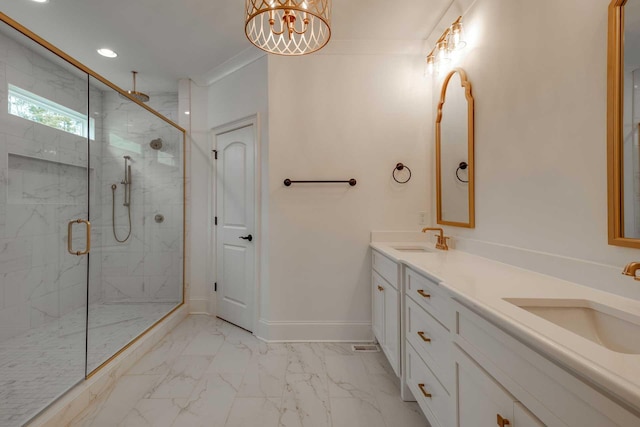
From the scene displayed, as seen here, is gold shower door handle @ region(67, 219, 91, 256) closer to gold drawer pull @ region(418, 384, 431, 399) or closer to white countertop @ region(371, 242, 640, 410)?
white countertop @ region(371, 242, 640, 410)

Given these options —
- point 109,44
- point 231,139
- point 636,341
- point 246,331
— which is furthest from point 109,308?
point 636,341

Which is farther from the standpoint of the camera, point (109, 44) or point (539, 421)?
point (109, 44)

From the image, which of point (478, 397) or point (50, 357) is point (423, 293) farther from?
point (50, 357)

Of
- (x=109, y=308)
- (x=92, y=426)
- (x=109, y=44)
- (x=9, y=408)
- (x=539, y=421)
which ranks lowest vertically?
(x=92, y=426)

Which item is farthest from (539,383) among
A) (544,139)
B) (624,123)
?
(544,139)

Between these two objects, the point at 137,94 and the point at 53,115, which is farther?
the point at 137,94

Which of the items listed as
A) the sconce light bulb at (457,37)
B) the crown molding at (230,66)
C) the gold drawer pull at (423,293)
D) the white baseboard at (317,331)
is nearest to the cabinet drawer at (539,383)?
the gold drawer pull at (423,293)

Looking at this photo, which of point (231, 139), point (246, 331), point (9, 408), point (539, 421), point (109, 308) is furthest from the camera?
point (231, 139)

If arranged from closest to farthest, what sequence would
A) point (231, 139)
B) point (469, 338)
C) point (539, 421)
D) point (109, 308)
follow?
point (539, 421), point (469, 338), point (109, 308), point (231, 139)

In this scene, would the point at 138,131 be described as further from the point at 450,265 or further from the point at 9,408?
the point at 450,265

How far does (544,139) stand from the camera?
4.09 feet

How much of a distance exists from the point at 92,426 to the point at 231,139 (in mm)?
2360

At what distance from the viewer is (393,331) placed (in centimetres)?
178

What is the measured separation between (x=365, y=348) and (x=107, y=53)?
3601 millimetres
